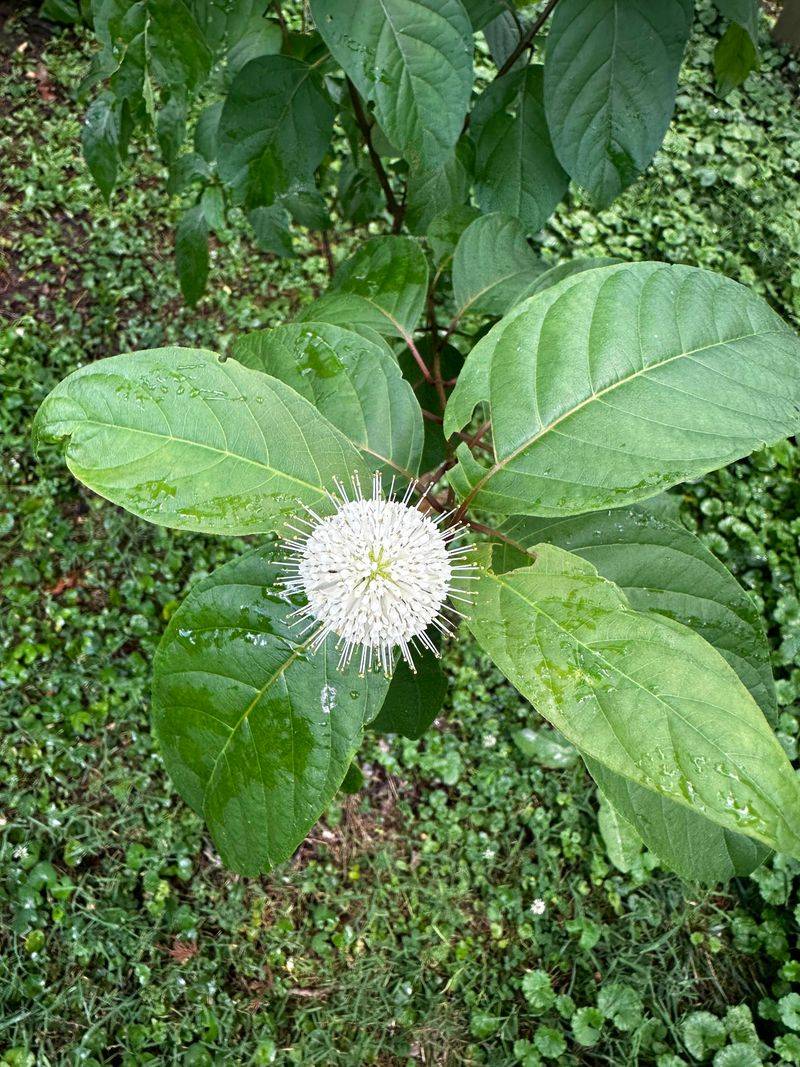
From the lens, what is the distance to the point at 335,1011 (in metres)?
1.87

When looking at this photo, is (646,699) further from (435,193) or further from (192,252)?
(192,252)

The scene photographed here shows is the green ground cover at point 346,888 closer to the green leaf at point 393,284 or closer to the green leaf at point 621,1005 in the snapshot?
the green leaf at point 621,1005

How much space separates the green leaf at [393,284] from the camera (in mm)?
1120

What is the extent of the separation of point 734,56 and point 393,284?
0.67m

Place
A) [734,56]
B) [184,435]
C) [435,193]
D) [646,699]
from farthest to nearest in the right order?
1. [435,193]
2. [734,56]
3. [184,435]
4. [646,699]

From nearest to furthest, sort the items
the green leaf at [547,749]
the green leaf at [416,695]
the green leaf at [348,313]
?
the green leaf at [416,695]
the green leaf at [348,313]
the green leaf at [547,749]

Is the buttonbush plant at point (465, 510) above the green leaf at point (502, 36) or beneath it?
beneath

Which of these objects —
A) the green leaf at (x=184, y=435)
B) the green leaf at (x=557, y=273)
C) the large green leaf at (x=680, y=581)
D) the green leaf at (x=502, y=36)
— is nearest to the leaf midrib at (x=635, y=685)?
the large green leaf at (x=680, y=581)

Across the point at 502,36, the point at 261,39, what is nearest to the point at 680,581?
the point at 502,36

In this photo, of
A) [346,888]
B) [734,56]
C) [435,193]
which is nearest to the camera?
[734,56]

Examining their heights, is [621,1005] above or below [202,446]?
below

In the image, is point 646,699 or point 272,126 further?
point 272,126

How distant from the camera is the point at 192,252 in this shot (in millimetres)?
1695

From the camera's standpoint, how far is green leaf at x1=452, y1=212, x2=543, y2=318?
47.2 inches
